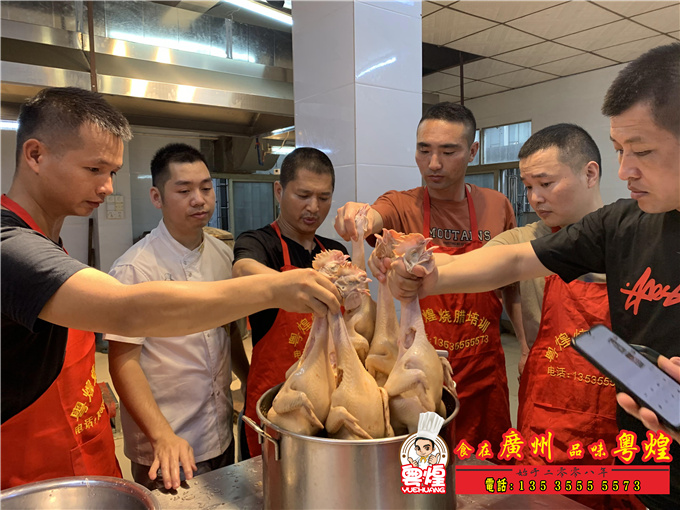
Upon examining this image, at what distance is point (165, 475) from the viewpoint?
1.07m

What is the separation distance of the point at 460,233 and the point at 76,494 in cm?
140

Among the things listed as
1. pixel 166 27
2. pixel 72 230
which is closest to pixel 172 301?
pixel 166 27

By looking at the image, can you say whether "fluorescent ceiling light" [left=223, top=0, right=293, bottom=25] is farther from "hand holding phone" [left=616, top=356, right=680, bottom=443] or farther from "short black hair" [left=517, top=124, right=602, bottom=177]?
"hand holding phone" [left=616, top=356, right=680, bottom=443]

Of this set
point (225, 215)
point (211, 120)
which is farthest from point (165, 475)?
point (225, 215)

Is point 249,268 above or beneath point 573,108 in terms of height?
beneath

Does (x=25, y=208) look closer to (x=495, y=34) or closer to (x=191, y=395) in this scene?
A: (x=191, y=395)

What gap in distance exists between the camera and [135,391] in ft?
4.26

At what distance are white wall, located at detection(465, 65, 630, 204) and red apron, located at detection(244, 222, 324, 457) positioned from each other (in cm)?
465

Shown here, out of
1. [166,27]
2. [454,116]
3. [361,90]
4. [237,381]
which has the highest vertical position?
[166,27]

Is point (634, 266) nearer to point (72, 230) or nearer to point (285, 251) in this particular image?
point (285, 251)

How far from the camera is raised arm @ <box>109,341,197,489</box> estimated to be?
1099 millimetres

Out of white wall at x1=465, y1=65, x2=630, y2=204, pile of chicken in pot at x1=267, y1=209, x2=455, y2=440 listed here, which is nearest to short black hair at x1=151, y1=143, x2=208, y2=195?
pile of chicken in pot at x1=267, y1=209, x2=455, y2=440

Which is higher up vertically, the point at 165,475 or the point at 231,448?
the point at 165,475

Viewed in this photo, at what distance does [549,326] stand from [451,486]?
0.72 meters
